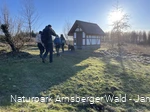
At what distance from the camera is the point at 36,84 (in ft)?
16.4

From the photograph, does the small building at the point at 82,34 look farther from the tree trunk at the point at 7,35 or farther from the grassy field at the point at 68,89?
the grassy field at the point at 68,89

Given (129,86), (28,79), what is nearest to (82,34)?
(129,86)

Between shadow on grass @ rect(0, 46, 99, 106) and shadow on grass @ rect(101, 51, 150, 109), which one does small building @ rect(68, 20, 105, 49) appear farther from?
shadow on grass @ rect(0, 46, 99, 106)

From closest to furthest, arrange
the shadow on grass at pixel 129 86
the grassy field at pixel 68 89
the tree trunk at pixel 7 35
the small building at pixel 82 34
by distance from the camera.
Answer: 1. the grassy field at pixel 68 89
2. the shadow on grass at pixel 129 86
3. the tree trunk at pixel 7 35
4. the small building at pixel 82 34

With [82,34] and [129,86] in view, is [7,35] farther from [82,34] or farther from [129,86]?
[82,34]

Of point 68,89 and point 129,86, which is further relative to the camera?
point 129,86

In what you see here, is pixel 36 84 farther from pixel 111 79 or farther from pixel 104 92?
pixel 111 79

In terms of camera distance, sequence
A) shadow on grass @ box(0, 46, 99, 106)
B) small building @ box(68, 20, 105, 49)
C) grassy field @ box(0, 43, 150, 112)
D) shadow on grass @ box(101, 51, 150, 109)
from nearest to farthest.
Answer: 1. grassy field @ box(0, 43, 150, 112)
2. shadow on grass @ box(0, 46, 99, 106)
3. shadow on grass @ box(101, 51, 150, 109)
4. small building @ box(68, 20, 105, 49)

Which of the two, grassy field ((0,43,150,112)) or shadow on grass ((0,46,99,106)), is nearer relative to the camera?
grassy field ((0,43,150,112))

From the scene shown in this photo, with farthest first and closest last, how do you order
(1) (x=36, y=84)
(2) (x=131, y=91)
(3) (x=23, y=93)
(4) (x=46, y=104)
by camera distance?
1. (2) (x=131, y=91)
2. (1) (x=36, y=84)
3. (3) (x=23, y=93)
4. (4) (x=46, y=104)

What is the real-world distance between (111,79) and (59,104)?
10.0ft

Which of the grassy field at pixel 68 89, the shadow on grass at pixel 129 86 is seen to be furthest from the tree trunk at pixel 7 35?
the shadow on grass at pixel 129 86

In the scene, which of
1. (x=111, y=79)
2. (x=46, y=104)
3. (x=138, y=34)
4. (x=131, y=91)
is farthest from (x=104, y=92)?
(x=138, y=34)

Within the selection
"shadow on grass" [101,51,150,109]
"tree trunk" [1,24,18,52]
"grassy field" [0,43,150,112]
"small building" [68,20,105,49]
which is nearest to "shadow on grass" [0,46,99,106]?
"grassy field" [0,43,150,112]
